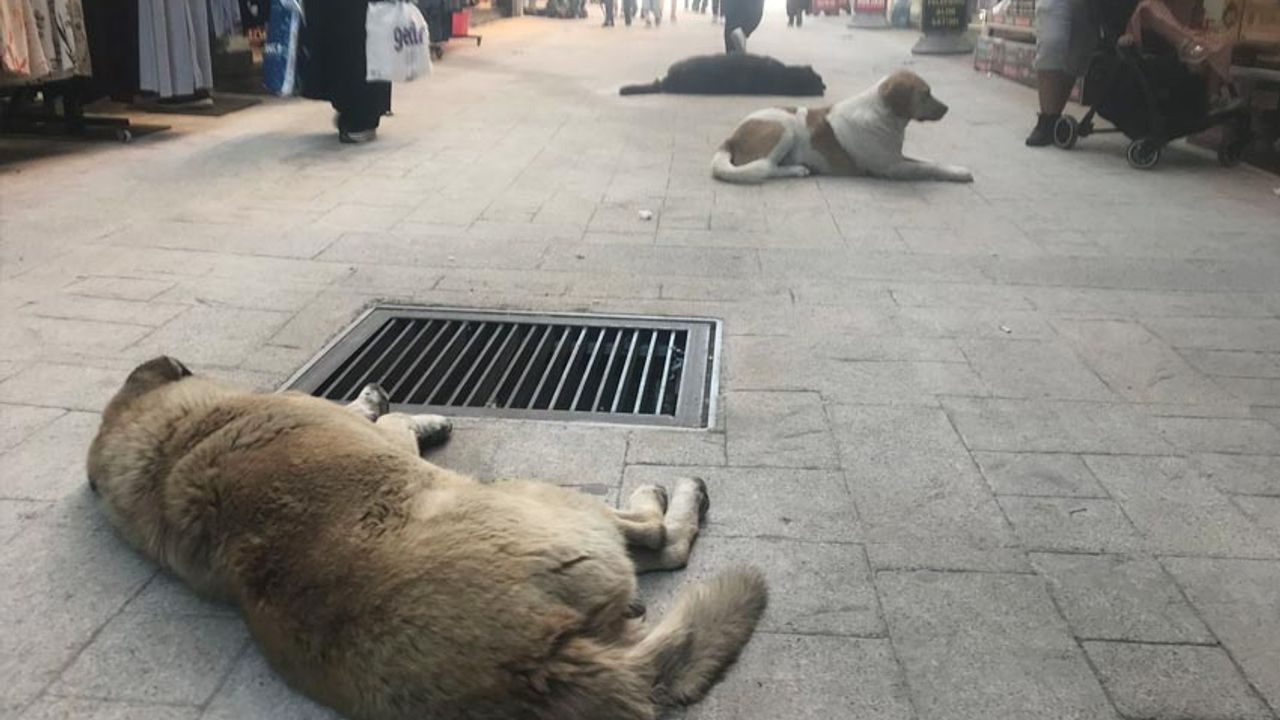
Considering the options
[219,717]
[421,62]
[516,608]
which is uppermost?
[421,62]

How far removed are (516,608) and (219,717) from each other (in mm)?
731

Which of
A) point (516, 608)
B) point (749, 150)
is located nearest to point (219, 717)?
point (516, 608)

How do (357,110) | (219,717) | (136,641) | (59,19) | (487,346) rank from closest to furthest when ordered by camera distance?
(219,717)
(136,641)
(487,346)
(59,19)
(357,110)

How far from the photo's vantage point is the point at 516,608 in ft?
5.88

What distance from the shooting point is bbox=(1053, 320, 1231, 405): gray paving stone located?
354 centimetres

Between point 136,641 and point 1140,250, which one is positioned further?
point 1140,250

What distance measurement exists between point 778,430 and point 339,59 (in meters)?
6.02

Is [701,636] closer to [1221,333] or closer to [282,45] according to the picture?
[1221,333]

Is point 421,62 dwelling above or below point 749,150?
above

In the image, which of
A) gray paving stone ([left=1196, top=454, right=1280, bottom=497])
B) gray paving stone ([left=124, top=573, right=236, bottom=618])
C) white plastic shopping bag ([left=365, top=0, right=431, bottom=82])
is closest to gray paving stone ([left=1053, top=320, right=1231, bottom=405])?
gray paving stone ([left=1196, top=454, right=1280, bottom=497])

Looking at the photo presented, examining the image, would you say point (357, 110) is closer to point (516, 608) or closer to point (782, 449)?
point (782, 449)

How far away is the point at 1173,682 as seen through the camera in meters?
2.12

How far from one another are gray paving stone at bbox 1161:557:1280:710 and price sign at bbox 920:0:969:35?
1519cm

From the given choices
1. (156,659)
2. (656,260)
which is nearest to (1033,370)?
(656,260)
